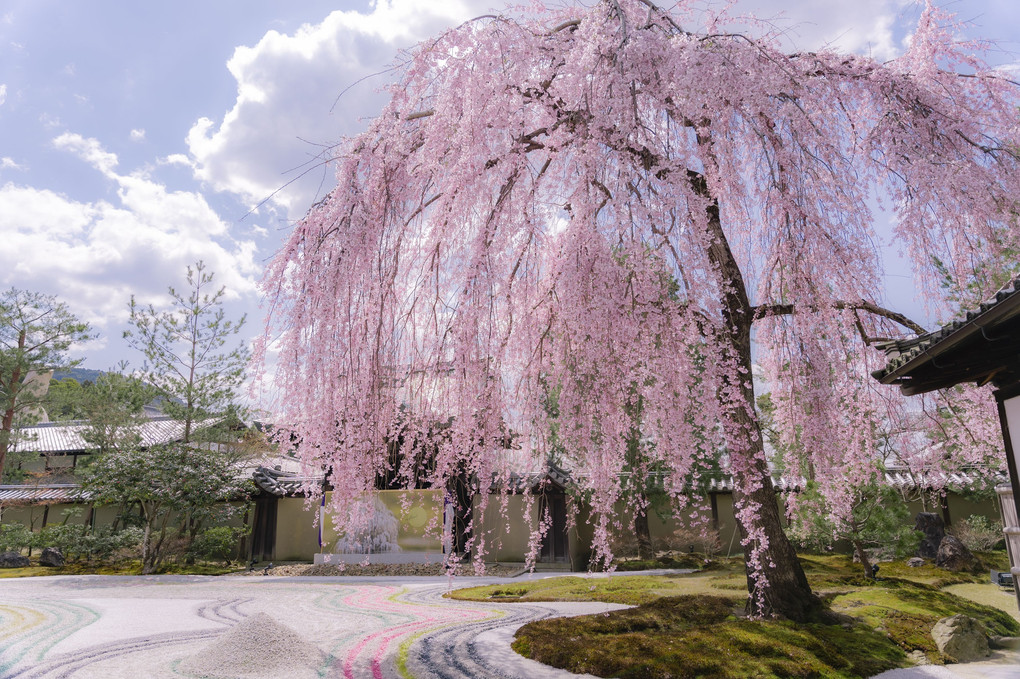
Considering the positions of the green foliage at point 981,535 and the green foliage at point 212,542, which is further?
the green foliage at point 212,542

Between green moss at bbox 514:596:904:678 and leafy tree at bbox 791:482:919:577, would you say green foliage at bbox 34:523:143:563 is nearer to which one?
green moss at bbox 514:596:904:678

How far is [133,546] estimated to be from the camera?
18.0m

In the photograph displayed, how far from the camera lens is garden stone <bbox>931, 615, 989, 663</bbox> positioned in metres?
6.60

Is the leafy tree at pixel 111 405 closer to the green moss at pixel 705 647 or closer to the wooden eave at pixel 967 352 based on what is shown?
the green moss at pixel 705 647

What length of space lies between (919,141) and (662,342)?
11.3 ft

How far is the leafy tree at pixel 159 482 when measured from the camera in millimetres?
15992

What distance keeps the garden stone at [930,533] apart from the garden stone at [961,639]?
367 inches

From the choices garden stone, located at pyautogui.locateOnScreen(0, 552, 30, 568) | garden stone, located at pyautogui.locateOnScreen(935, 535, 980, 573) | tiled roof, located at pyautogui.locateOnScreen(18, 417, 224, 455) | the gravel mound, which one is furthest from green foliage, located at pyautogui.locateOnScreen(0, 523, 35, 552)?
garden stone, located at pyautogui.locateOnScreen(935, 535, 980, 573)

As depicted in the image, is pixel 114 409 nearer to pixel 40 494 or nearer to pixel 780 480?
pixel 40 494

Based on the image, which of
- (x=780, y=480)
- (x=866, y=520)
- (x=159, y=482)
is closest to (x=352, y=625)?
(x=866, y=520)

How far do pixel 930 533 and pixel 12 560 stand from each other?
24376 millimetres

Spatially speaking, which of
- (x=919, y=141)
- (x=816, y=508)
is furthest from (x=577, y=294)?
(x=816, y=508)

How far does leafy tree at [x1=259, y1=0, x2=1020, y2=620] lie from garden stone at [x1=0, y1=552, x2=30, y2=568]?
17.2 meters

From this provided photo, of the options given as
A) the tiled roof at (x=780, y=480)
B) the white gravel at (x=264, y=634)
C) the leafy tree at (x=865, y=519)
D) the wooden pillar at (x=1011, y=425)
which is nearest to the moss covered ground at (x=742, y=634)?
the white gravel at (x=264, y=634)
